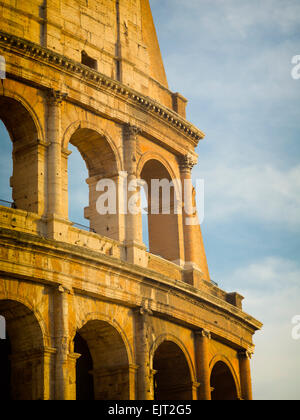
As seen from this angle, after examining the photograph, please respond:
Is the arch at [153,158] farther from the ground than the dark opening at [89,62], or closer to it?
closer to it

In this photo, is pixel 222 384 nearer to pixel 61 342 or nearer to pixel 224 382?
pixel 224 382

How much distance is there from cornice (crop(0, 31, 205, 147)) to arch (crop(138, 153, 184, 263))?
5.29 feet

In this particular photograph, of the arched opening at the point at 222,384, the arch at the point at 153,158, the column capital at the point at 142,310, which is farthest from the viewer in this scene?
the arched opening at the point at 222,384

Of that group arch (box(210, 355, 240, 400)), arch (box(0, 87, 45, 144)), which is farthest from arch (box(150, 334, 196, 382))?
arch (box(0, 87, 45, 144))

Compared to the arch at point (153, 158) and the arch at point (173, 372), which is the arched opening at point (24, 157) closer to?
the arch at point (153, 158)

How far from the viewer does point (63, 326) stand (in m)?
27.3

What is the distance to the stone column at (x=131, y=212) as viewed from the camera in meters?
30.9

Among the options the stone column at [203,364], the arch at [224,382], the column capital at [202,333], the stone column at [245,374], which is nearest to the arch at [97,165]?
the column capital at [202,333]

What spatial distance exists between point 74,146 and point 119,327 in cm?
645

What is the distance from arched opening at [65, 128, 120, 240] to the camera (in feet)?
103

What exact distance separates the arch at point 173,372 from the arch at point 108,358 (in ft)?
7.84

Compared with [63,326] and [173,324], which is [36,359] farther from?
[173,324]

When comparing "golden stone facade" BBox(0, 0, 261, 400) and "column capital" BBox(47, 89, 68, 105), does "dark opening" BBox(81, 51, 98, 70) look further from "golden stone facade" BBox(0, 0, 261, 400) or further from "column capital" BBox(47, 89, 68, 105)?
"column capital" BBox(47, 89, 68, 105)
